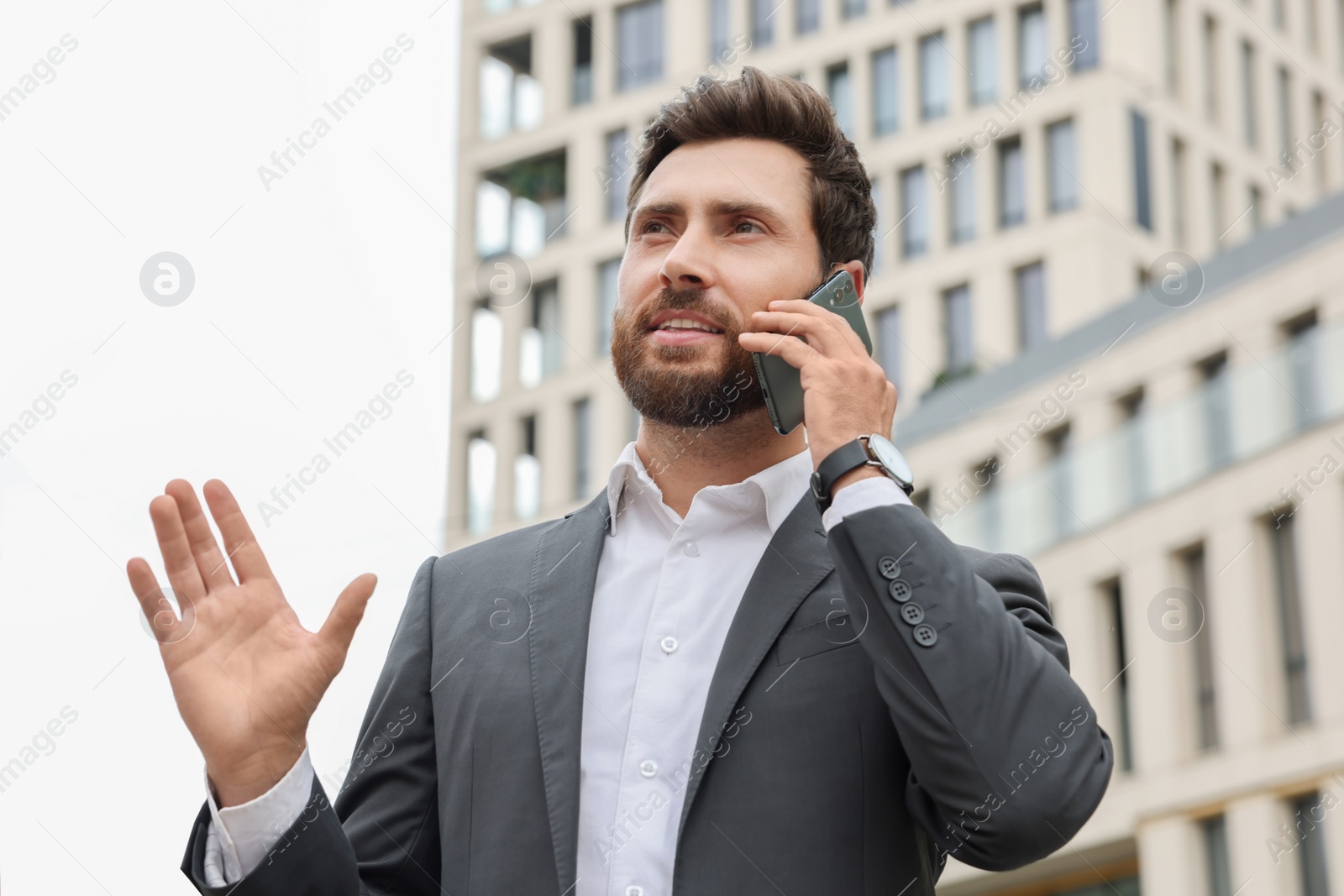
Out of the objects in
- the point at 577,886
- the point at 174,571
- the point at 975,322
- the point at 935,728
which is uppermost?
the point at 975,322

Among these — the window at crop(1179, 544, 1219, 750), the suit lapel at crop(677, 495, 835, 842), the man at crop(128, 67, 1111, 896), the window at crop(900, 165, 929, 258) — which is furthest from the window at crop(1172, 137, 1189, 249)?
the suit lapel at crop(677, 495, 835, 842)

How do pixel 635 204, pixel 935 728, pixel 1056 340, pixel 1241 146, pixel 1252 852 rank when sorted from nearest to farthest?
pixel 935 728, pixel 635 204, pixel 1252 852, pixel 1056 340, pixel 1241 146

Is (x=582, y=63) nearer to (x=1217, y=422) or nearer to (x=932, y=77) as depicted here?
(x=932, y=77)

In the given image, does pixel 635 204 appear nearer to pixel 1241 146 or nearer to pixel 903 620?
pixel 903 620

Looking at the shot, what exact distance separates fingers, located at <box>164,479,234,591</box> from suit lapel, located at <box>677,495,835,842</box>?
0.88 metres

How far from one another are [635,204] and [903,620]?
1.44 metres

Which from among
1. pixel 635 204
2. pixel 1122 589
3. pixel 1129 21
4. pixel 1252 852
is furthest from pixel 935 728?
pixel 1129 21

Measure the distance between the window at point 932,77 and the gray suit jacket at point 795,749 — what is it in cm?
4273

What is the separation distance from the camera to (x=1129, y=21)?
4306 centimetres

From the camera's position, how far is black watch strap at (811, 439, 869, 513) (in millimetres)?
3297

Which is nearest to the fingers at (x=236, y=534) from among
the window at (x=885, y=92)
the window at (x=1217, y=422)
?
the window at (x=1217, y=422)

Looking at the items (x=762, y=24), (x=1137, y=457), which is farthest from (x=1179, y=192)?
(x=1137, y=457)

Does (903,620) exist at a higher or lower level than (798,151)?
lower

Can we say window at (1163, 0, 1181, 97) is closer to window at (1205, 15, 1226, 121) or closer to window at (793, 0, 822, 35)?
window at (1205, 15, 1226, 121)
